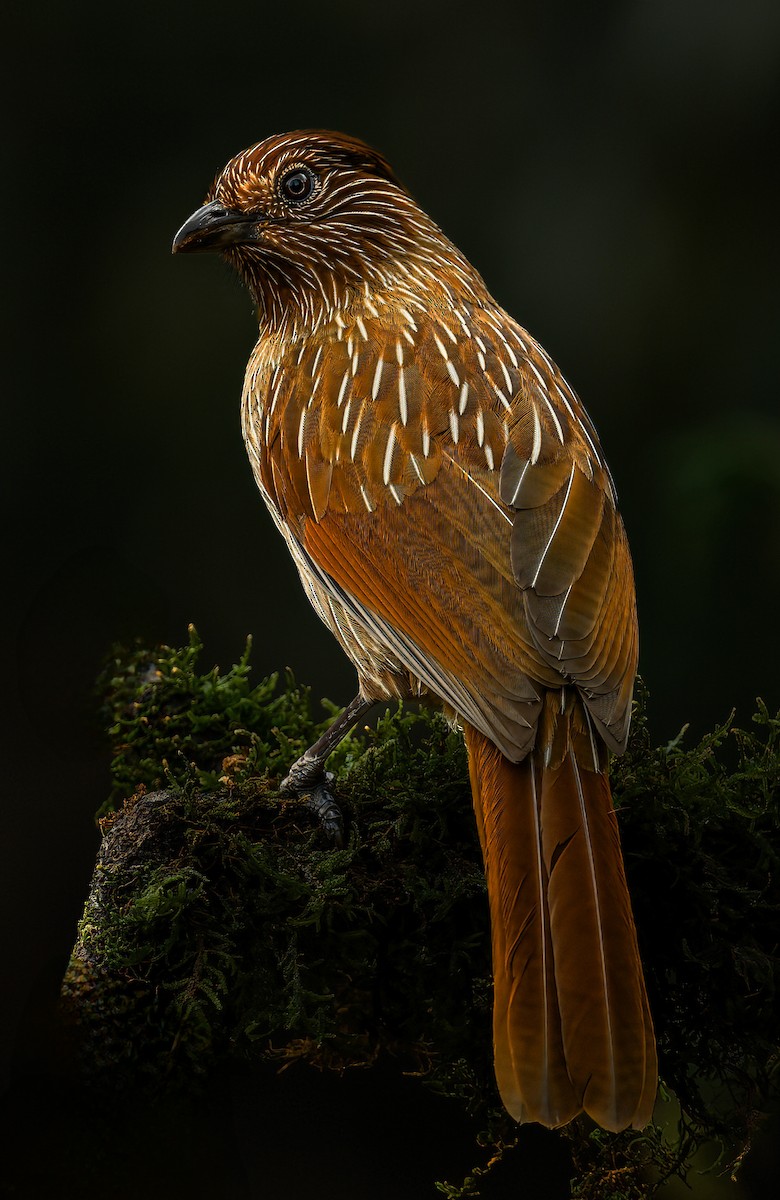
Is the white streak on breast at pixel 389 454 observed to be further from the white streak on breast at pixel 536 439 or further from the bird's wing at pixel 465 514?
the white streak on breast at pixel 536 439

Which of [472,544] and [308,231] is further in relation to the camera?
[308,231]

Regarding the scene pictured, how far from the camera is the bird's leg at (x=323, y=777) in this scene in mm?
1911

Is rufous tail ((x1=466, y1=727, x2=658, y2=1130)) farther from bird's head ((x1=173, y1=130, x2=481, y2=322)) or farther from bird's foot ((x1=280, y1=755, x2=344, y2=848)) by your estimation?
bird's head ((x1=173, y1=130, x2=481, y2=322))

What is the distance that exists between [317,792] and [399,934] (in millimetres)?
293

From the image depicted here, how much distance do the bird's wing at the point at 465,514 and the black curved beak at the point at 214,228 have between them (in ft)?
1.11

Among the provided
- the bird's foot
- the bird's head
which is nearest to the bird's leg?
the bird's foot

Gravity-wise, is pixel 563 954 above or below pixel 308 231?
below

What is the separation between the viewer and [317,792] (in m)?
1.96

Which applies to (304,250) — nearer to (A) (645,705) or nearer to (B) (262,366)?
(B) (262,366)

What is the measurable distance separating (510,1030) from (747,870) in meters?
0.61

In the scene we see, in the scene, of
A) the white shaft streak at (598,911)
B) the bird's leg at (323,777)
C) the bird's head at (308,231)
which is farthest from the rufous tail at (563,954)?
the bird's head at (308,231)

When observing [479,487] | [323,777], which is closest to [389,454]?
[479,487]

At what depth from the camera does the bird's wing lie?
165cm

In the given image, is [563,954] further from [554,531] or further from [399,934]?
[554,531]
